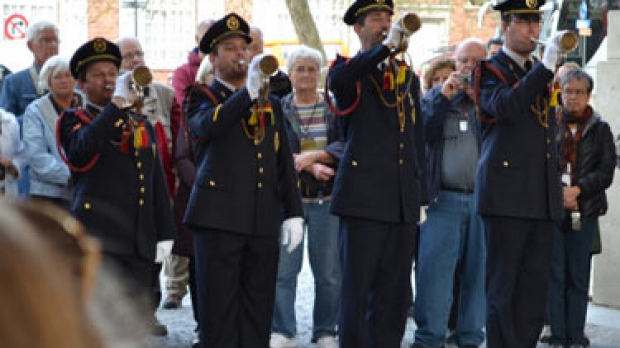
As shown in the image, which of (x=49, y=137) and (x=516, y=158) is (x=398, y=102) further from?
(x=49, y=137)

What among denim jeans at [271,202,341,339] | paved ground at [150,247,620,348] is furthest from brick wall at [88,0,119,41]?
denim jeans at [271,202,341,339]

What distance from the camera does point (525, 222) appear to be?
6.02 m

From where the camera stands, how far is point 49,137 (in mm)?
6750

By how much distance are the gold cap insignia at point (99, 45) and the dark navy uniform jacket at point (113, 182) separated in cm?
29

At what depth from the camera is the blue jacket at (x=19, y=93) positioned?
7617 millimetres

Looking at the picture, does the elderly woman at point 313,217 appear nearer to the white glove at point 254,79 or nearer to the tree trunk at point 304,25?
the white glove at point 254,79

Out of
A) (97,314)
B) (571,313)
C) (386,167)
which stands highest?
(97,314)

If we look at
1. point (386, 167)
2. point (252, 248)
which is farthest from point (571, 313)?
point (252, 248)

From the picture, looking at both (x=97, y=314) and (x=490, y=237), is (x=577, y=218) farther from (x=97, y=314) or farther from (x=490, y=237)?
(x=97, y=314)

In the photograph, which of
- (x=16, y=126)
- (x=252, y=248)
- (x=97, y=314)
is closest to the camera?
(x=97, y=314)

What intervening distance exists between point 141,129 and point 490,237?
1936 mm

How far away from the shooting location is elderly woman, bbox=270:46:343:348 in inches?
283

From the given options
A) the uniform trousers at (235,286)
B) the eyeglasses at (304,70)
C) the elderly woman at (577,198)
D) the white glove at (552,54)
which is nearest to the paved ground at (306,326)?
the elderly woman at (577,198)

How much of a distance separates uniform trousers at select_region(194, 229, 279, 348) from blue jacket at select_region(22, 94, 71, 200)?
1.21 meters
